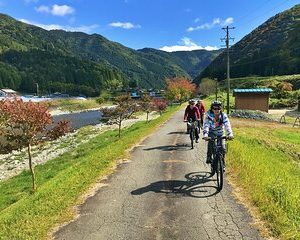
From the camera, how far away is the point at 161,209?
1047 centimetres

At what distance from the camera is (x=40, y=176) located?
82.7 ft

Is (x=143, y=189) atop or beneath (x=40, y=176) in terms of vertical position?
atop

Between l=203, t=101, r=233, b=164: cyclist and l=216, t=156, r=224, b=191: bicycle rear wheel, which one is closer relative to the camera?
l=216, t=156, r=224, b=191: bicycle rear wheel

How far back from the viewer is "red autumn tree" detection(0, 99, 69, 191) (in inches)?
729

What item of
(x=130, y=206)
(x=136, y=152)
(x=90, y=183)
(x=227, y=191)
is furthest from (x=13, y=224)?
(x=136, y=152)

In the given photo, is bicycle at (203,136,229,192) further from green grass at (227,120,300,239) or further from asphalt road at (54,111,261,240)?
green grass at (227,120,300,239)

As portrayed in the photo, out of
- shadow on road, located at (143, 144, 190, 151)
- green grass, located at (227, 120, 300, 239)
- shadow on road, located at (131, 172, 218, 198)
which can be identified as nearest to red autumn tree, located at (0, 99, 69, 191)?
shadow on road, located at (143, 144, 190, 151)

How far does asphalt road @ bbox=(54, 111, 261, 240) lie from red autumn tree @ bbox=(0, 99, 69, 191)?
218 inches

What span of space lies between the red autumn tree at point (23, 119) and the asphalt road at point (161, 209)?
18.2 feet

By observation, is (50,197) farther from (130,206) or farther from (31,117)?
(31,117)

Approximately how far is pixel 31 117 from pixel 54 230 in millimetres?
10224

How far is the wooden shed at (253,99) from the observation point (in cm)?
6119

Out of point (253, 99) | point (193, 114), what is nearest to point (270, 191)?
point (193, 114)

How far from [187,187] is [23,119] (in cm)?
940
